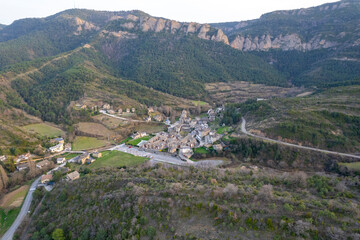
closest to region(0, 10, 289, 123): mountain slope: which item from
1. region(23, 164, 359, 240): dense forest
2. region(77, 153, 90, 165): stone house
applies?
region(77, 153, 90, 165): stone house

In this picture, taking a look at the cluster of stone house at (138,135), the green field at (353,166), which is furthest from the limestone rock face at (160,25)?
the green field at (353,166)

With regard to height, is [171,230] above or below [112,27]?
below

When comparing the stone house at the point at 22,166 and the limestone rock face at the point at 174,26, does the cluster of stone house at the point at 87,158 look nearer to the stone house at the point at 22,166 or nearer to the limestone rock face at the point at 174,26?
the stone house at the point at 22,166

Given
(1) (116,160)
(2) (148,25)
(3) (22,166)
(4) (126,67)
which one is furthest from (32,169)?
(2) (148,25)

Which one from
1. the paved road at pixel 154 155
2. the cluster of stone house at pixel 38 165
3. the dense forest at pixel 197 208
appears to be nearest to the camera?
the dense forest at pixel 197 208

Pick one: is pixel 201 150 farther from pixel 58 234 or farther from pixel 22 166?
pixel 22 166

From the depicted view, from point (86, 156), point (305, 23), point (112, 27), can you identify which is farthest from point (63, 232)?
point (305, 23)

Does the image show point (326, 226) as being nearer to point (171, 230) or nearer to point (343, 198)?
point (343, 198)
